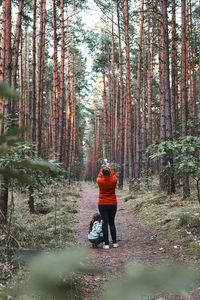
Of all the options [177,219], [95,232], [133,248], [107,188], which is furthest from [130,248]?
[177,219]

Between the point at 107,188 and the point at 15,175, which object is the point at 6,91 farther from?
the point at 107,188

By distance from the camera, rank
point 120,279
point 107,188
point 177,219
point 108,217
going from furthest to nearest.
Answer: point 177,219 < point 108,217 < point 107,188 < point 120,279

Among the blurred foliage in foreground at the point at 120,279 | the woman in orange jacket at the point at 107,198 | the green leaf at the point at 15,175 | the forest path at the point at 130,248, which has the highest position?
the green leaf at the point at 15,175

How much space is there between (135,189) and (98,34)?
16.7 meters

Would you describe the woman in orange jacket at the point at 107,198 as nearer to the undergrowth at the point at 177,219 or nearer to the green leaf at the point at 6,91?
the undergrowth at the point at 177,219

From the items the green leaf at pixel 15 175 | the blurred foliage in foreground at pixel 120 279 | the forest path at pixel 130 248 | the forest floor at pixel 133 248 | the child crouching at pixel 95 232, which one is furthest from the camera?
the child crouching at pixel 95 232

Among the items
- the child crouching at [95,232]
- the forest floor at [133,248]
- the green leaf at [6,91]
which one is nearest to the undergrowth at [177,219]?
the forest floor at [133,248]

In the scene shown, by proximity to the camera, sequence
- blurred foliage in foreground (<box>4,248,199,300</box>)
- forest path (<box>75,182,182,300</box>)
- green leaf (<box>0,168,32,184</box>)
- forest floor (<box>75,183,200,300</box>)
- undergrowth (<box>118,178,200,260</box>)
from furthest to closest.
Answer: undergrowth (<box>118,178,200,260</box>), forest path (<box>75,182,182,300</box>), forest floor (<box>75,183,200,300</box>), green leaf (<box>0,168,32,184</box>), blurred foliage in foreground (<box>4,248,199,300</box>)

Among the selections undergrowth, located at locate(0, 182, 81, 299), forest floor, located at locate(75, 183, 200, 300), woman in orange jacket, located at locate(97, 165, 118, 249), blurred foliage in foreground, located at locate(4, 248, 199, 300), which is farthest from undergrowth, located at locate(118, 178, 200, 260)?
blurred foliage in foreground, located at locate(4, 248, 199, 300)

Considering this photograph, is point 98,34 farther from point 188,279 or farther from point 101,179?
point 188,279

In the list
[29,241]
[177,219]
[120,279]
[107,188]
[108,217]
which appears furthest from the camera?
[177,219]

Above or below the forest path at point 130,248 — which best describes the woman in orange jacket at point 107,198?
above

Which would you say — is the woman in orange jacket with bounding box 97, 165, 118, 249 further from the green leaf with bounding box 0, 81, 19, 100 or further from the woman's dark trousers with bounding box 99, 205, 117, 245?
the green leaf with bounding box 0, 81, 19, 100

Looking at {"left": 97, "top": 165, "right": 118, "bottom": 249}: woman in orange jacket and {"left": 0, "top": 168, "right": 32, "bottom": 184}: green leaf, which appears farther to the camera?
{"left": 97, "top": 165, "right": 118, "bottom": 249}: woman in orange jacket
